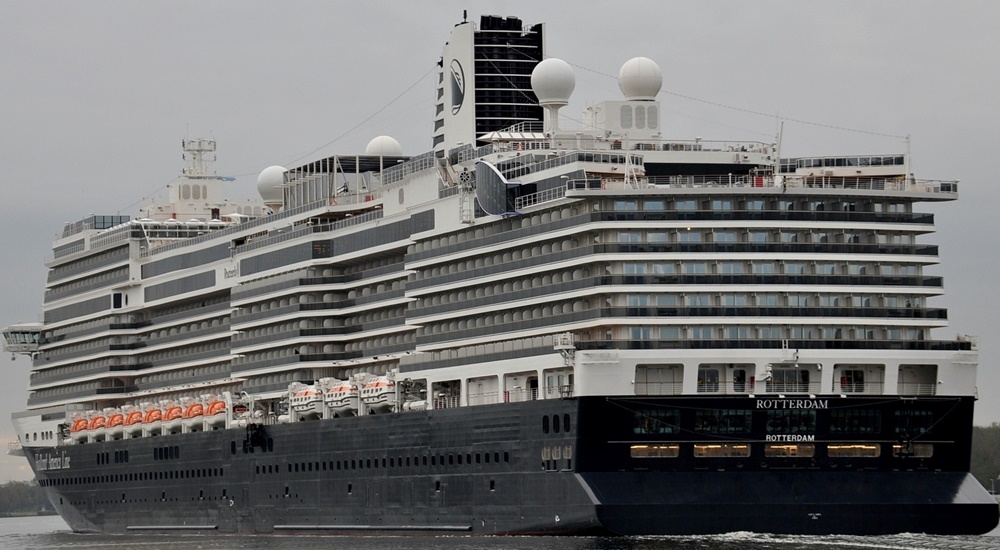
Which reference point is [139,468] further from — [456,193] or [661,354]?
[661,354]

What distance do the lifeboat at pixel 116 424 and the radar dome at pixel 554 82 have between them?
3555 cm

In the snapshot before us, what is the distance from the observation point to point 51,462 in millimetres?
109062

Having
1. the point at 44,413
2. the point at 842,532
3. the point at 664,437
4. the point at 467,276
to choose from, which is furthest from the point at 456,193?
the point at 44,413

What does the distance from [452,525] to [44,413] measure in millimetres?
48487

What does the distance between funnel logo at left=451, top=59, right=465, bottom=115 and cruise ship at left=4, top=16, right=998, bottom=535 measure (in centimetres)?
17

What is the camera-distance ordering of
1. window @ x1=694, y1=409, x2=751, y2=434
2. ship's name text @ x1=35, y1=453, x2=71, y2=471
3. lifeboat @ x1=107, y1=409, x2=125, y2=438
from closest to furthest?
window @ x1=694, y1=409, x2=751, y2=434 < lifeboat @ x1=107, y1=409, x2=125, y2=438 < ship's name text @ x1=35, y1=453, x2=71, y2=471

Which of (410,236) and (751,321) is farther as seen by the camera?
(410,236)

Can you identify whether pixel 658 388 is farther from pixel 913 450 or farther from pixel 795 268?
pixel 913 450

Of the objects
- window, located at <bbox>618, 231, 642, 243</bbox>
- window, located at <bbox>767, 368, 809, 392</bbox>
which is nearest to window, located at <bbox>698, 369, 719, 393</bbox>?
window, located at <bbox>767, 368, 809, 392</bbox>

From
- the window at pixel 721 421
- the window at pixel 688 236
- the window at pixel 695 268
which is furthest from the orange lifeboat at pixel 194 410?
the window at pixel 721 421

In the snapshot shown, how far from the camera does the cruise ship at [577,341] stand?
210 feet

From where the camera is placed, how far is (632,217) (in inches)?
2601

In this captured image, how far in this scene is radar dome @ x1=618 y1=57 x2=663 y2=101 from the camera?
7662cm

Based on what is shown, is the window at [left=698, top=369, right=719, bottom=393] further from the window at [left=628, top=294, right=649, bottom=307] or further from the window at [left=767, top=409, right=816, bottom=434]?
the window at [left=628, top=294, right=649, bottom=307]
